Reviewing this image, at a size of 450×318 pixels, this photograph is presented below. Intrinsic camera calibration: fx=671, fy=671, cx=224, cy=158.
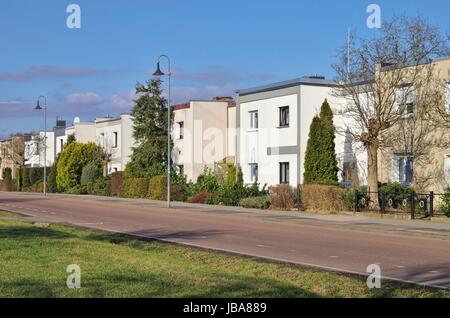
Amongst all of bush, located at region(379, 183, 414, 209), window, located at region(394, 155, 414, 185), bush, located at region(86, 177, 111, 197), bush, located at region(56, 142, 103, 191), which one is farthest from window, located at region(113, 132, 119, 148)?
bush, located at region(379, 183, 414, 209)

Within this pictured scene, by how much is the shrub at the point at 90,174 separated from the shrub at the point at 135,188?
899 cm

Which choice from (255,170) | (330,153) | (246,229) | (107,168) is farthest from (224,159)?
(246,229)

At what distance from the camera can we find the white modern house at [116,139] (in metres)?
61.5

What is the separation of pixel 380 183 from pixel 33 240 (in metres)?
20.7

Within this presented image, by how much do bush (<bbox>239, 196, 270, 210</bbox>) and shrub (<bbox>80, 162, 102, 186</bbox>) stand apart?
88.8ft

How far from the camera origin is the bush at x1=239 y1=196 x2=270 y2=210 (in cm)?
3503

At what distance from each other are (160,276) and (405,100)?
2285 centimetres

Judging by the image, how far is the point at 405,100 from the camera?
101 feet

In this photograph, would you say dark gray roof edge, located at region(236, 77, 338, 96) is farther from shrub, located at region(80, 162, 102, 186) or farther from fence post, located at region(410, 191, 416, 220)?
shrub, located at region(80, 162, 102, 186)

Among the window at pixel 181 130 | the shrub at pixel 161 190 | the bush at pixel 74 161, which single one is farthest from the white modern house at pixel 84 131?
the shrub at pixel 161 190

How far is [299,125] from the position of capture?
126 ft

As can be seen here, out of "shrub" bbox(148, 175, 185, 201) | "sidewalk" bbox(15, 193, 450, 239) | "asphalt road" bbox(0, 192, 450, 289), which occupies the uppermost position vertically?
"shrub" bbox(148, 175, 185, 201)

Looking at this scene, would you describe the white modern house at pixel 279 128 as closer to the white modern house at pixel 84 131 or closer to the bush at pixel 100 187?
the bush at pixel 100 187

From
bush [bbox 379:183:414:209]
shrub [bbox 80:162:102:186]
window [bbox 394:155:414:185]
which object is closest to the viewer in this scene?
bush [bbox 379:183:414:209]
